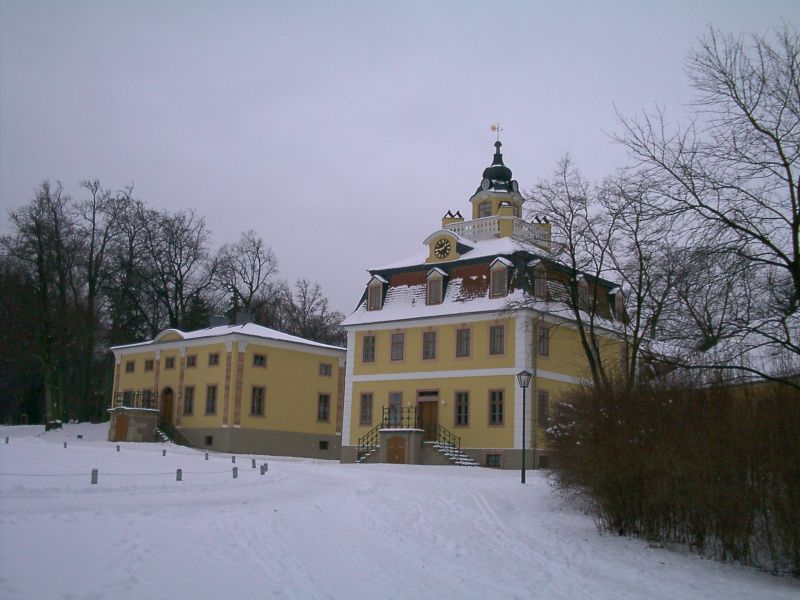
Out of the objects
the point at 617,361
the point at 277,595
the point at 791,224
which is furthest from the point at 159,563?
the point at 617,361

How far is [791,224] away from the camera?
13570 millimetres

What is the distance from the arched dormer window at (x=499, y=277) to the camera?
36066 mm

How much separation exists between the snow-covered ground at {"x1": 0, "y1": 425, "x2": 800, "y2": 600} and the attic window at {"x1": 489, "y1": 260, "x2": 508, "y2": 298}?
15519mm

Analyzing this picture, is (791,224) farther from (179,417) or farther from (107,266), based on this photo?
(107,266)

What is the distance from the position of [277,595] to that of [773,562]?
7844mm

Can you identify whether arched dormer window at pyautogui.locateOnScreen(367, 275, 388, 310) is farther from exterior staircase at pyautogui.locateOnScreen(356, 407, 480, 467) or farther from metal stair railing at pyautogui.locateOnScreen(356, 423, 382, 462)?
metal stair railing at pyautogui.locateOnScreen(356, 423, 382, 462)

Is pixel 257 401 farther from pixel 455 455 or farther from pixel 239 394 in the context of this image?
pixel 455 455

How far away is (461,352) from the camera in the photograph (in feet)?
122

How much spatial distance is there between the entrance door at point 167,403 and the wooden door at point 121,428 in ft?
9.22

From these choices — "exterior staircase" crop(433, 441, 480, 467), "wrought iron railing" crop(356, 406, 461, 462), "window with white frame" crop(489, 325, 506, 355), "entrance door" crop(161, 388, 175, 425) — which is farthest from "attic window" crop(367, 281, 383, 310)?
"entrance door" crop(161, 388, 175, 425)

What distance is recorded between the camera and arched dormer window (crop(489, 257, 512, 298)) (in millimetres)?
36066

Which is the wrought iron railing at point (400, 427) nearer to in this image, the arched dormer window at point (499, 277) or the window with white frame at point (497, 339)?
the window with white frame at point (497, 339)

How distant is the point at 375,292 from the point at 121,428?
15574 mm

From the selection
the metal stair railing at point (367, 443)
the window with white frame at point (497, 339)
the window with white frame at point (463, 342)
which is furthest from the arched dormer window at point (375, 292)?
the window with white frame at point (497, 339)
